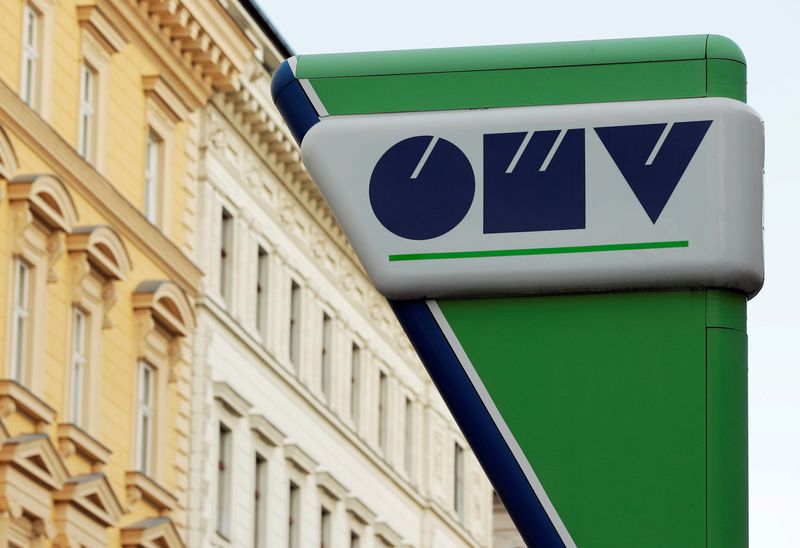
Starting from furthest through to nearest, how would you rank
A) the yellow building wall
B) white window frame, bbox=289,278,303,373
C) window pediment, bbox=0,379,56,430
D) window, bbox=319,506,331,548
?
window, bbox=319,506,331,548
white window frame, bbox=289,278,303,373
the yellow building wall
window pediment, bbox=0,379,56,430

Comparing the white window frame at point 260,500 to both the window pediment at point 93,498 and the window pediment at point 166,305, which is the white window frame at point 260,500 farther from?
the window pediment at point 93,498

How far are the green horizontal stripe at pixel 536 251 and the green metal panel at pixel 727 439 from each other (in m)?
0.13

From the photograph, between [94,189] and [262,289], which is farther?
[262,289]

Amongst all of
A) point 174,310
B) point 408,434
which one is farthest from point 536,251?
point 408,434

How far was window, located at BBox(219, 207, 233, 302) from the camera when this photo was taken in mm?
32156

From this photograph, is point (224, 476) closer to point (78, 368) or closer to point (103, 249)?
point (78, 368)

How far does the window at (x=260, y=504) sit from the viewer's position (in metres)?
32.6

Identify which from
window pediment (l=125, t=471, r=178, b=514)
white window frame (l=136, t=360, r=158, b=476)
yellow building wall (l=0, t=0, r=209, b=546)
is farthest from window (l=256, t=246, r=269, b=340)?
window pediment (l=125, t=471, r=178, b=514)

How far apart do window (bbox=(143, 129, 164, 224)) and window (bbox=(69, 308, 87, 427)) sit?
2.94 metres

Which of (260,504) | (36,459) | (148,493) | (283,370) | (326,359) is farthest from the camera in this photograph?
(326,359)

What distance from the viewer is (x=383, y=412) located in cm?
3953

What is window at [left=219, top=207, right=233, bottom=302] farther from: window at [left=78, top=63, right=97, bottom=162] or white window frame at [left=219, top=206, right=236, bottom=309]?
window at [left=78, top=63, right=97, bottom=162]

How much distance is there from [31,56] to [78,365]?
12.6 ft

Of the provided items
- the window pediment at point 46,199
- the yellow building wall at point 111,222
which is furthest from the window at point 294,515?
the window pediment at point 46,199
